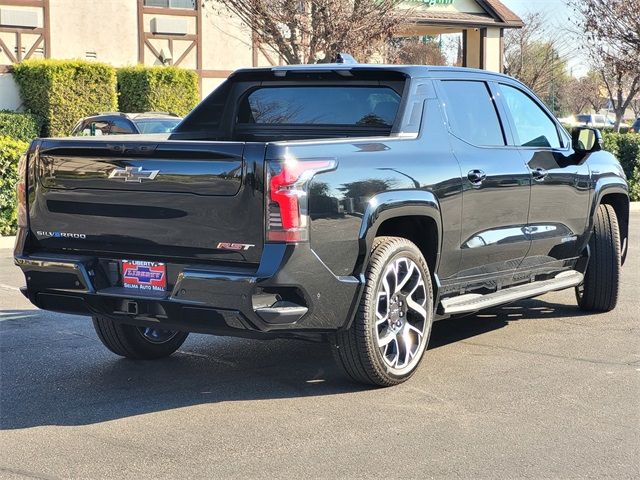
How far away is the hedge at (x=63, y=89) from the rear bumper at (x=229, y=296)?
18.2m

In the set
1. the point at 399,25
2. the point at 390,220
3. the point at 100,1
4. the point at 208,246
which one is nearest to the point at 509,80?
the point at 390,220

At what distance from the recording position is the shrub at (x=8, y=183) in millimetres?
13398

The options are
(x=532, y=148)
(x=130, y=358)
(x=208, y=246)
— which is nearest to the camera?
(x=208, y=246)

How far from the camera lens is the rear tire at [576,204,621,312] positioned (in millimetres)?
8305

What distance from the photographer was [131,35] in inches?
1024

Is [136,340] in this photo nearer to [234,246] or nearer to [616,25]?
[234,246]

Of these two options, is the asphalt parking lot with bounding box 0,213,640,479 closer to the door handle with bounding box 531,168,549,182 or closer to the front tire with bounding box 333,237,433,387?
the front tire with bounding box 333,237,433,387

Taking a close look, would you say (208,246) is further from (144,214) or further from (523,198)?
(523,198)

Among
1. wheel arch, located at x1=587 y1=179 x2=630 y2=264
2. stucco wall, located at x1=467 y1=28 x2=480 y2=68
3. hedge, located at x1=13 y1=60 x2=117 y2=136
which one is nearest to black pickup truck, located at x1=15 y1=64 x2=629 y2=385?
wheel arch, located at x1=587 y1=179 x2=630 y2=264

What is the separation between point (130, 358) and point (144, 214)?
1588 mm

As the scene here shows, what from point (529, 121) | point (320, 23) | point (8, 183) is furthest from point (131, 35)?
point (529, 121)

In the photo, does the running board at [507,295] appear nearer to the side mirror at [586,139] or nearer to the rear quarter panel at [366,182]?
the rear quarter panel at [366,182]

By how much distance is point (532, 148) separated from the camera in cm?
746

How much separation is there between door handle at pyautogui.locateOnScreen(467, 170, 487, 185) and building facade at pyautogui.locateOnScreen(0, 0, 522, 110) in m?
16.3
